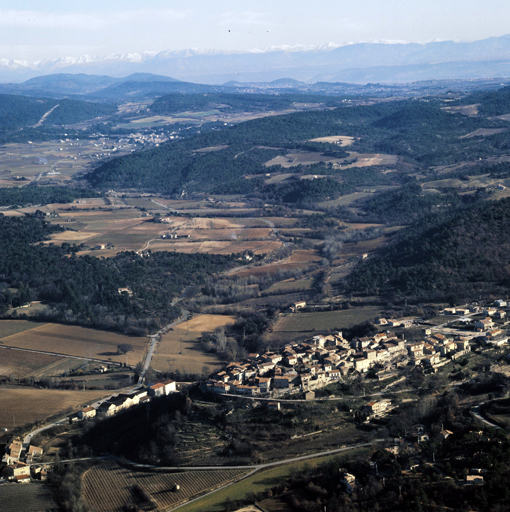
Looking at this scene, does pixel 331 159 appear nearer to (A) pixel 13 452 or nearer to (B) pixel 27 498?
(A) pixel 13 452

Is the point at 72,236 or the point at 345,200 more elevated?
the point at 72,236

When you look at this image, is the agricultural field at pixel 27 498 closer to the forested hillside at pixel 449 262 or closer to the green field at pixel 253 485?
the green field at pixel 253 485

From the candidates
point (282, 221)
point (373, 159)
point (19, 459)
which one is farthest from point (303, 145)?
point (19, 459)

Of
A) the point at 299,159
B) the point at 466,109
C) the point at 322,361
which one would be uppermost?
the point at 466,109

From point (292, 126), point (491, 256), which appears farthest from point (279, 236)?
point (292, 126)

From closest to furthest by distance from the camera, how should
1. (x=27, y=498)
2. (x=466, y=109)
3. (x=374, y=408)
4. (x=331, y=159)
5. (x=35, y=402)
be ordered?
(x=27, y=498) < (x=374, y=408) < (x=35, y=402) < (x=331, y=159) < (x=466, y=109)

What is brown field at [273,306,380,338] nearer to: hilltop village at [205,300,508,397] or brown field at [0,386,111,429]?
hilltop village at [205,300,508,397]

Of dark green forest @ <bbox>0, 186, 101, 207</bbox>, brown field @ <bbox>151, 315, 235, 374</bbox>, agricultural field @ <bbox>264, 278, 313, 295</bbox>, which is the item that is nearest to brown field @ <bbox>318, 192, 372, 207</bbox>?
dark green forest @ <bbox>0, 186, 101, 207</bbox>
